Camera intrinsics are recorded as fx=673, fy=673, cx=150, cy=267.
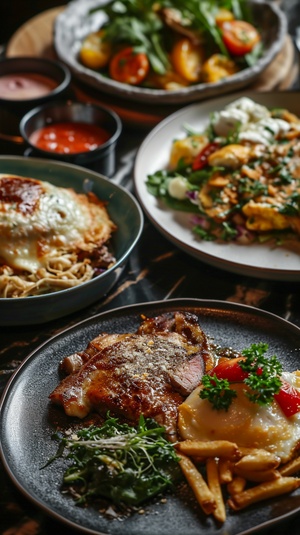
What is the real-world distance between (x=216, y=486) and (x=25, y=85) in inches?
162

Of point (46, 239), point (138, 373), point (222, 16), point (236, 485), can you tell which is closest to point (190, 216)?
point (46, 239)

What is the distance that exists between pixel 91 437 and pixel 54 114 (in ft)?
10.1

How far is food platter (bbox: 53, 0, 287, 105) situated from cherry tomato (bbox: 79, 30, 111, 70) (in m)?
0.07

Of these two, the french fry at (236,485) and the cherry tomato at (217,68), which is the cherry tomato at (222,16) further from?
the french fry at (236,485)

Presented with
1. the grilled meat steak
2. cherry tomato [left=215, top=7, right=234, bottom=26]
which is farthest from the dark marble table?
cherry tomato [left=215, top=7, right=234, bottom=26]

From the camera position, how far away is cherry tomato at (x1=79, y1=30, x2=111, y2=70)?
5986mm

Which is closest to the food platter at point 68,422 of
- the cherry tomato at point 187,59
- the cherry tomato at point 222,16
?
the cherry tomato at point 187,59

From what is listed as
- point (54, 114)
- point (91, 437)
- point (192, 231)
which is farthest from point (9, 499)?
point (54, 114)

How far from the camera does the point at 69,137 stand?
5176 millimetres

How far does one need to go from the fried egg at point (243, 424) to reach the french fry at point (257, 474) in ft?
0.31

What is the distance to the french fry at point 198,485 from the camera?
264 centimetres

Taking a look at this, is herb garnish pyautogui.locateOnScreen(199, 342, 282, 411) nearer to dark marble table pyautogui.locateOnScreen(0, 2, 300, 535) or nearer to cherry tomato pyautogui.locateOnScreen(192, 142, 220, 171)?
dark marble table pyautogui.locateOnScreen(0, 2, 300, 535)

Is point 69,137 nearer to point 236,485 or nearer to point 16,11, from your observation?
point 236,485

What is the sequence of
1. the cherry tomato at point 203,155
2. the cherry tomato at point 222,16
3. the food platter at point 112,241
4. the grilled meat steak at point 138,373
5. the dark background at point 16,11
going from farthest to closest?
the dark background at point 16,11
the cherry tomato at point 222,16
the cherry tomato at point 203,155
the food platter at point 112,241
the grilled meat steak at point 138,373
